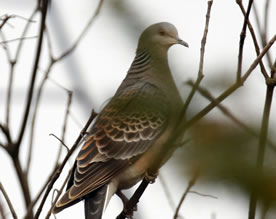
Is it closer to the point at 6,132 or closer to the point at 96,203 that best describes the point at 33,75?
the point at 6,132

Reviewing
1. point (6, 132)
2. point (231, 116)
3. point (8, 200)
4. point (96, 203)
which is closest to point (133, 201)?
point (96, 203)

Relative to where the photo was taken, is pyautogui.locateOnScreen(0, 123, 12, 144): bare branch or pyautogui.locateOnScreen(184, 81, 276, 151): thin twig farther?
pyautogui.locateOnScreen(0, 123, 12, 144): bare branch

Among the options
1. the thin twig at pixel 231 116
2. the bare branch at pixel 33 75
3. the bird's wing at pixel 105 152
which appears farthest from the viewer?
the bird's wing at pixel 105 152

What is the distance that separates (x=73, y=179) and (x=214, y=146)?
13.3 feet

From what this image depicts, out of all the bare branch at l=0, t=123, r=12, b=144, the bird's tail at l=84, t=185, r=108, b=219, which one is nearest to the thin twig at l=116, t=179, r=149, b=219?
the bird's tail at l=84, t=185, r=108, b=219

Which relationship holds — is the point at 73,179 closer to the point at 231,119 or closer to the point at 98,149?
the point at 98,149

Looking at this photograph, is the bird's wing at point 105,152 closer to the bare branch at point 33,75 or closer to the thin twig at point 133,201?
the thin twig at point 133,201

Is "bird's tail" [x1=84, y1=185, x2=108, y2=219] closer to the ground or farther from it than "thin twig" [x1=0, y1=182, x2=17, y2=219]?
farther from it

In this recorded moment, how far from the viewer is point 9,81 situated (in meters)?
3.58

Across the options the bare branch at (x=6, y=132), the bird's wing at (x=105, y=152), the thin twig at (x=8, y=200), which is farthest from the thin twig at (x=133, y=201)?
the bare branch at (x=6, y=132)

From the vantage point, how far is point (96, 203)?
435 centimetres

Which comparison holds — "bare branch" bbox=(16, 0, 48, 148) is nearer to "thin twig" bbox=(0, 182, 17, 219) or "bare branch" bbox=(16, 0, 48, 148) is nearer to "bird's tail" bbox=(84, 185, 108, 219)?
"thin twig" bbox=(0, 182, 17, 219)

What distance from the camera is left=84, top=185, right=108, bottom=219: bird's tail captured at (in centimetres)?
424

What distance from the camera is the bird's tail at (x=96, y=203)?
4242 millimetres
